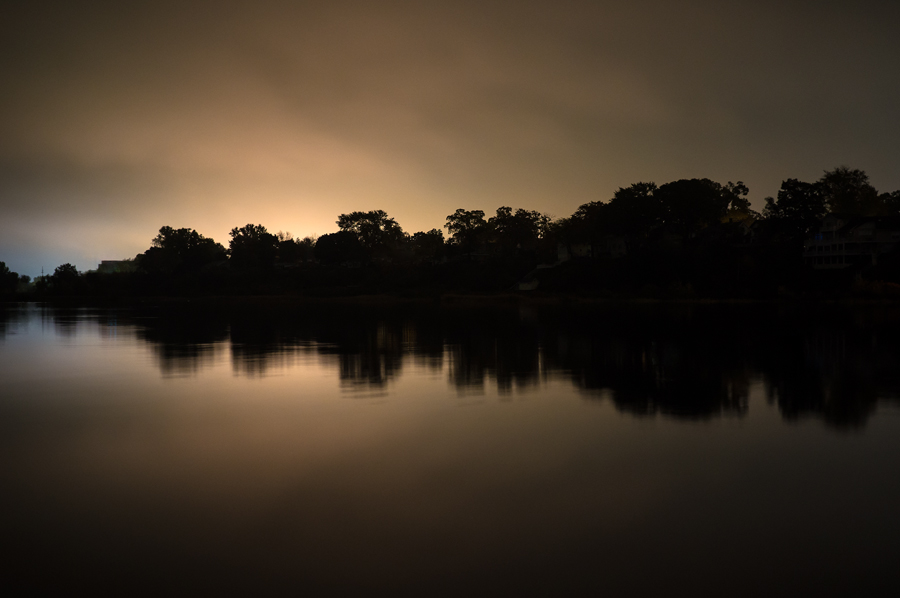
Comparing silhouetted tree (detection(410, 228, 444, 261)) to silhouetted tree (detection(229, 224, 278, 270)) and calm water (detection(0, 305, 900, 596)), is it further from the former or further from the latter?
calm water (detection(0, 305, 900, 596))

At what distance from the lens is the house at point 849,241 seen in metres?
81.5

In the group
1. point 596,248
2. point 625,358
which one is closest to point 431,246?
point 596,248

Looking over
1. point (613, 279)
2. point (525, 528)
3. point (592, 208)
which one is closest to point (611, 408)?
point (525, 528)

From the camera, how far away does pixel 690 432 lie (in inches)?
452

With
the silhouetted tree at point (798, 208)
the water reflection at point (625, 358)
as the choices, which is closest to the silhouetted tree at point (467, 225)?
the silhouetted tree at point (798, 208)

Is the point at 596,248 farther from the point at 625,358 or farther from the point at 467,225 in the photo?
the point at 625,358

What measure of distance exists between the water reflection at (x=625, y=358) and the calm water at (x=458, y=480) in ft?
0.63

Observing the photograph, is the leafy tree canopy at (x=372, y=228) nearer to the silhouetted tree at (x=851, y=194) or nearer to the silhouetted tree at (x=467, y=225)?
the silhouetted tree at (x=467, y=225)

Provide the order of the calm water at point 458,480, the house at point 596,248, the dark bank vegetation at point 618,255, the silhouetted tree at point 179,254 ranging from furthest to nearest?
the silhouetted tree at point 179,254, the house at point 596,248, the dark bank vegetation at point 618,255, the calm water at point 458,480

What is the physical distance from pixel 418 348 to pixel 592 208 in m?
95.0

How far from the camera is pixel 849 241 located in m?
82.9

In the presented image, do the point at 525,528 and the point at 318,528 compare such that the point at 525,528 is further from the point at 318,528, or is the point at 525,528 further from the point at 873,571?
the point at 873,571

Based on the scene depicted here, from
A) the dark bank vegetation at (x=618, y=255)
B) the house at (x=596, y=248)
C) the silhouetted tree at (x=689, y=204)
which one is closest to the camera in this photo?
the dark bank vegetation at (x=618, y=255)

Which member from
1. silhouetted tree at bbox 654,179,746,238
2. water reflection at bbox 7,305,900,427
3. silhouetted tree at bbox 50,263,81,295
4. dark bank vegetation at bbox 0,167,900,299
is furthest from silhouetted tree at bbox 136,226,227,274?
water reflection at bbox 7,305,900,427
